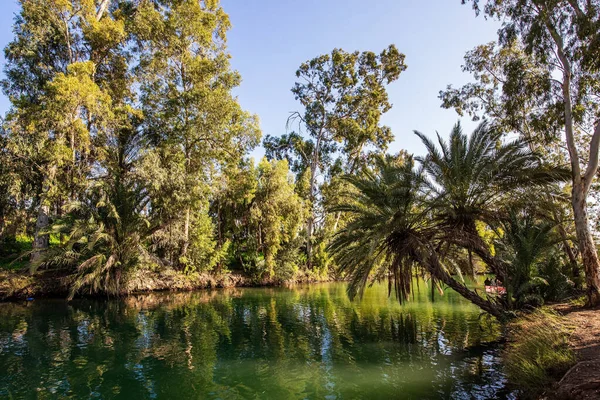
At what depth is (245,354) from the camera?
9430mm

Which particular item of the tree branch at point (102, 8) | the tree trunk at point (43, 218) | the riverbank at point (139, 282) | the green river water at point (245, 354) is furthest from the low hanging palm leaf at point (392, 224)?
the tree branch at point (102, 8)

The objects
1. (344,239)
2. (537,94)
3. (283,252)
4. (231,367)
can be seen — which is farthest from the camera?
(283,252)

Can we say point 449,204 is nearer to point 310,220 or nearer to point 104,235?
point 104,235

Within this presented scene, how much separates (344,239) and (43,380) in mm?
9068

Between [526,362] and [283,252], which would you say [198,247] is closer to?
[283,252]

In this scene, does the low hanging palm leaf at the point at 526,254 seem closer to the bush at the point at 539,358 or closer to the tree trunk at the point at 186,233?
the bush at the point at 539,358

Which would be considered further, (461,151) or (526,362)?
Result: (461,151)

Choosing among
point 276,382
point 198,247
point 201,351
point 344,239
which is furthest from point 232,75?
point 276,382

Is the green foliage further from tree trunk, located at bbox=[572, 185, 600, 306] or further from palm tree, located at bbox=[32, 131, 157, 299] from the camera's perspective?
palm tree, located at bbox=[32, 131, 157, 299]

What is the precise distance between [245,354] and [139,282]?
1559cm

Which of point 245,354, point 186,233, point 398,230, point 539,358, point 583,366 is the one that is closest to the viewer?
point 583,366

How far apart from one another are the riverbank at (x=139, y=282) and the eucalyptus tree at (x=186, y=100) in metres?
1.74

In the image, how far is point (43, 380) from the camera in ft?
24.2

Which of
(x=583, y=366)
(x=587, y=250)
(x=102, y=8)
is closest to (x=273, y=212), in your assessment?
(x=102, y=8)
